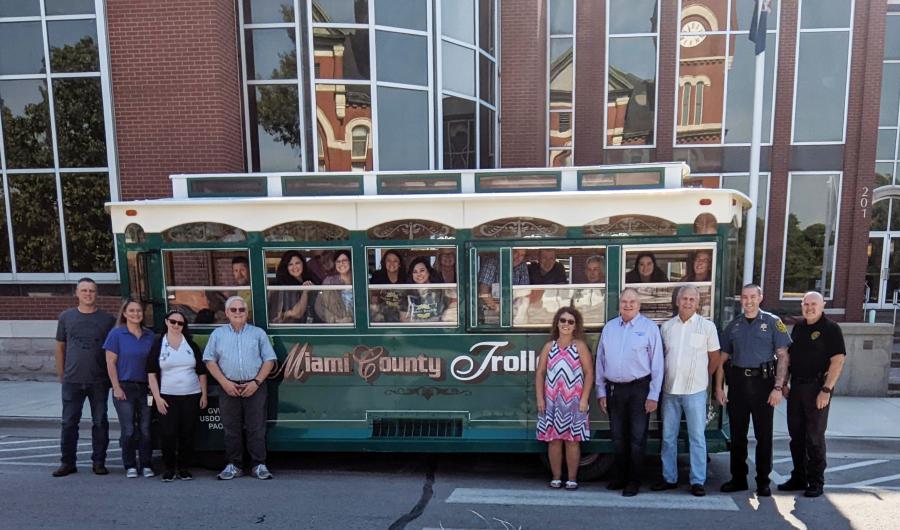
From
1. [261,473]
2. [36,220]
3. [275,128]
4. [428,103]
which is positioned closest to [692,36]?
[428,103]

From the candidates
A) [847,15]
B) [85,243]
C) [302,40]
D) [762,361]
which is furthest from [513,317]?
[847,15]

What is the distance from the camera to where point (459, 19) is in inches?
353

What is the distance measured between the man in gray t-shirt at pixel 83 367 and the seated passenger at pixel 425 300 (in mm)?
2902

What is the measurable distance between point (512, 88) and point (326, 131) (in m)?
3.84

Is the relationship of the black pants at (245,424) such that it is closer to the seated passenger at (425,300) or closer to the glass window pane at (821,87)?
the seated passenger at (425,300)

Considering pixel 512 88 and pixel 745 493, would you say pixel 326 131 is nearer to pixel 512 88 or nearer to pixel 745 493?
pixel 512 88

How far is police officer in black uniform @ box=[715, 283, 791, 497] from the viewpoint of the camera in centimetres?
405

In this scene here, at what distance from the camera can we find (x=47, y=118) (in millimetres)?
A: 8047

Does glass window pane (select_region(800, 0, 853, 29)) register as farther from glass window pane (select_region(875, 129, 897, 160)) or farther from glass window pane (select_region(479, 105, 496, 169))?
glass window pane (select_region(479, 105, 496, 169))

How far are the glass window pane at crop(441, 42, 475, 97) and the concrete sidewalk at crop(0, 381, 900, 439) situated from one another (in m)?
7.20

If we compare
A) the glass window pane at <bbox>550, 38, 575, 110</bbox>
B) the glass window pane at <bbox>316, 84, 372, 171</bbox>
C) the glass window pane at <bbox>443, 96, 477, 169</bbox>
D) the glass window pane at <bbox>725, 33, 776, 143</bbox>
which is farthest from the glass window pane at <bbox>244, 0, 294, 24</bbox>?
the glass window pane at <bbox>725, 33, 776, 143</bbox>

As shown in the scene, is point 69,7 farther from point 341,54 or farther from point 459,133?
point 459,133

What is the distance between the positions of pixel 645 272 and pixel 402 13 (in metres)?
6.44

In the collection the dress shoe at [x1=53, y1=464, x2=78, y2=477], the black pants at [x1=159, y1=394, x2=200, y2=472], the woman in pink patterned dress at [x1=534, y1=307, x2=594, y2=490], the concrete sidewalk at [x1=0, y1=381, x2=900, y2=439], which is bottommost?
the concrete sidewalk at [x1=0, y1=381, x2=900, y2=439]
